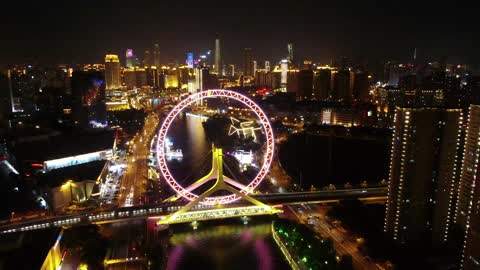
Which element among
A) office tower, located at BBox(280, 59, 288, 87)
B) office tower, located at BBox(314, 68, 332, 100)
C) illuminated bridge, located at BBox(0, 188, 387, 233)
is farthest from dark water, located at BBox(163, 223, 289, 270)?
office tower, located at BBox(280, 59, 288, 87)

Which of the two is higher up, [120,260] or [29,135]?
[29,135]

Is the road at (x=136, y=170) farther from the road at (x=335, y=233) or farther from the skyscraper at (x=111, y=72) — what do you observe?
the skyscraper at (x=111, y=72)

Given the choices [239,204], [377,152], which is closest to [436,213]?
[239,204]

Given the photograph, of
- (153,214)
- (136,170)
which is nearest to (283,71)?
(136,170)

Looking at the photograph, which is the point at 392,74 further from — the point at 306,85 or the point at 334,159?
the point at 334,159

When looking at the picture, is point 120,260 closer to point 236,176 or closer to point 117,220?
point 117,220

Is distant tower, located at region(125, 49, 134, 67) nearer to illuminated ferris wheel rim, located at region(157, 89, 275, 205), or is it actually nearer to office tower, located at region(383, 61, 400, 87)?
office tower, located at region(383, 61, 400, 87)
